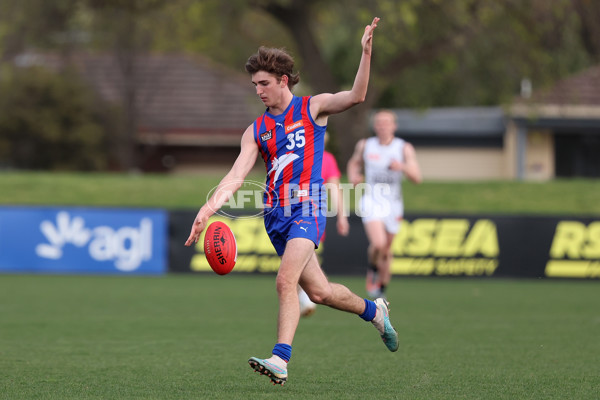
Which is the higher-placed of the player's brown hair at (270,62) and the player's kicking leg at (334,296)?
the player's brown hair at (270,62)

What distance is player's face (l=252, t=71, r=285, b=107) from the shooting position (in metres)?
6.29

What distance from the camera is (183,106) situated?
111 ft

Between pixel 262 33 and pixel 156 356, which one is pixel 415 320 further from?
pixel 262 33

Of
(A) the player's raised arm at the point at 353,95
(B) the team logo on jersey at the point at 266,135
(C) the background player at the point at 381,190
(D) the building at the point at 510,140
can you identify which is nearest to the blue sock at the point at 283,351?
(B) the team logo on jersey at the point at 266,135

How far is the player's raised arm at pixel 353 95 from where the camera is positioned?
6.09 metres

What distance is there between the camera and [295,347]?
8070 millimetres

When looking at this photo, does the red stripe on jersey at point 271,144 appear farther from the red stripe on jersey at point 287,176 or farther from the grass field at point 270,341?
the grass field at point 270,341

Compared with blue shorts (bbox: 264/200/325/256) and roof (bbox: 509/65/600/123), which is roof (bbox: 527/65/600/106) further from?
blue shorts (bbox: 264/200/325/256)

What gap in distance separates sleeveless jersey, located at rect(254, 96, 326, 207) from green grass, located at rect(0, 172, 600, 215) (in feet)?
48.1

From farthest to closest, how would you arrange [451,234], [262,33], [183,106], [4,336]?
1. [183,106]
2. [262,33]
3. [451,234]
4. [4,336]

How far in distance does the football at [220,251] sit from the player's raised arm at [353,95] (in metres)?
1.00

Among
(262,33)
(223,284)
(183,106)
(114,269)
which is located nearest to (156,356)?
(223,284)

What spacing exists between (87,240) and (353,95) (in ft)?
38.4

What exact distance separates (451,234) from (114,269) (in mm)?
5835
